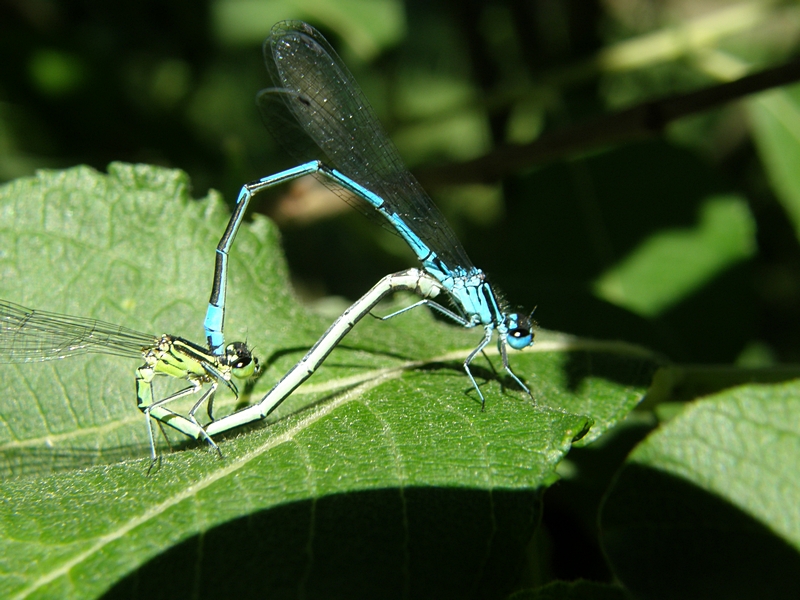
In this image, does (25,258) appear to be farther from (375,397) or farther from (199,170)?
(199,170)

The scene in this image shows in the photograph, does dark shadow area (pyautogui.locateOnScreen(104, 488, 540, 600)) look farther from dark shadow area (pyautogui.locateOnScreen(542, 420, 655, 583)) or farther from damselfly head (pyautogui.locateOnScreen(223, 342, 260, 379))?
dark shadow area (pyautogui.locateOnScreen(542, 420, 655, 583))

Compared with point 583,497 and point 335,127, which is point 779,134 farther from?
point 335,127

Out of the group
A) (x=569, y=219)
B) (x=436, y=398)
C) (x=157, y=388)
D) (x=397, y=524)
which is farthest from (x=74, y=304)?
(x=569, y=219)

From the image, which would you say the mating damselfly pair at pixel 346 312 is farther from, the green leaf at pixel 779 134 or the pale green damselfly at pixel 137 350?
the green leaf at pixel 779 134

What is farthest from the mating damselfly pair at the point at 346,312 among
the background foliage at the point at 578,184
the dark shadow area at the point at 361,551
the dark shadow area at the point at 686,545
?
the dark shadow area at the point at 361,551

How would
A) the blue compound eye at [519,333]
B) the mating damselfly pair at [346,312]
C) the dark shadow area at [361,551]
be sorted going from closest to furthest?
the dark shadow area at [361,551]
the mating damselfly pair at [346,312]
the blue compound eye at [519,333]

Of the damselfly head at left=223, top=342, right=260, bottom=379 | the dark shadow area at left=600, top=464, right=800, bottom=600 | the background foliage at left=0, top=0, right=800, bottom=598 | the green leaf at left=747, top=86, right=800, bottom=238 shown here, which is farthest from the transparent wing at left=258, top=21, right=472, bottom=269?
the green leaf at left=747, top=86, right=800, bottom=238

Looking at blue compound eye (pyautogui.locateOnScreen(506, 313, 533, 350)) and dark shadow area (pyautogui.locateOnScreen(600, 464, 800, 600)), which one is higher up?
blue compound eye (pyautogui.locateOnScreen(506, 313, 533, 350))
